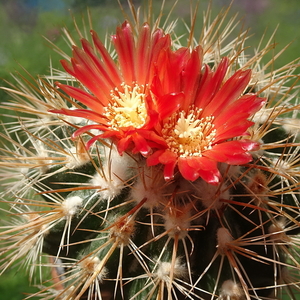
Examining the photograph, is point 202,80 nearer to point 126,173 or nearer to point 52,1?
point 126,173

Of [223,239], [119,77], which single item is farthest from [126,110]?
[223,239]

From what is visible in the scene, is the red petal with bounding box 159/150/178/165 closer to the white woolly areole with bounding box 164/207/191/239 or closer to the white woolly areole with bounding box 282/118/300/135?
the white woolly areole with bounding box 164/207/191/239

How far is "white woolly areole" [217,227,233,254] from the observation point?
682 mm

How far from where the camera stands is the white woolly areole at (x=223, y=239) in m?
0.68

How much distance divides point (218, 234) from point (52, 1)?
5.24 feet

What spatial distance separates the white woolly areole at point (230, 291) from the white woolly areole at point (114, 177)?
0.27 meters

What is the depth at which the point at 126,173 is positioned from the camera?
71 centimetres

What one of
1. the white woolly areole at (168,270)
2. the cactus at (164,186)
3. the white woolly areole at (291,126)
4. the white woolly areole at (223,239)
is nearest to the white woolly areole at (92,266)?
the cactus at (164,186)

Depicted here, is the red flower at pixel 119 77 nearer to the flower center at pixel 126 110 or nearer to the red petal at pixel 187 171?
the flower center at pixel 126 110

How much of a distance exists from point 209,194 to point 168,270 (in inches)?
6.2

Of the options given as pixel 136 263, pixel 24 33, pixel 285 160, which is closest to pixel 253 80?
pixel 285 160

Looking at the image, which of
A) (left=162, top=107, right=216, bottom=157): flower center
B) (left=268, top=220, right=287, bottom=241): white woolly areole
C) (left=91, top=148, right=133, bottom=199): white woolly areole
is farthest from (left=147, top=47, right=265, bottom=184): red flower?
(left=268, top=220, right=287, bottom=241): white woolly areole

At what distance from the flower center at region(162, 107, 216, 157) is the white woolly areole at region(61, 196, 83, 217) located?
0.22 metres

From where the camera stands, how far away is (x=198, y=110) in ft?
2.38
